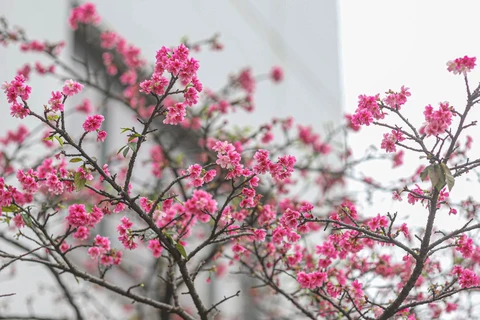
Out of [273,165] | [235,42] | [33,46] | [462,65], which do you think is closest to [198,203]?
[273,165]

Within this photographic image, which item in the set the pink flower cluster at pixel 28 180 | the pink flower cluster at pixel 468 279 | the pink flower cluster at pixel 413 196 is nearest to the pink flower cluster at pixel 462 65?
the pink flower cluster at pixel 413 196

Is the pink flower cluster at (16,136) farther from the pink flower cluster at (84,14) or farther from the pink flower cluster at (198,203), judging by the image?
the pink flower cluster at (198,203)

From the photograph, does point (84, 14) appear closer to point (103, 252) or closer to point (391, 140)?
point (103, 252)

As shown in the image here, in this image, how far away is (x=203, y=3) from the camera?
5.64m

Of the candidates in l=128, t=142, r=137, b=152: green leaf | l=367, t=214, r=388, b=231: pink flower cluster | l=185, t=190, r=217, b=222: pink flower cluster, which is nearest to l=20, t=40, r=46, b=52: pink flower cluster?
l=128, t=142, r=137, b=152: green leaf

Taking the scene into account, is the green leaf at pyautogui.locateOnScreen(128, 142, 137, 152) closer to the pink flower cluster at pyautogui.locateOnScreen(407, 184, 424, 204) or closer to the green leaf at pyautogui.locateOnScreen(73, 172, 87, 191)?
the green leaf at pyautogui.locateOnScreen(73, 172, 87, 191)

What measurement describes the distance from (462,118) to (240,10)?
5.15 metres

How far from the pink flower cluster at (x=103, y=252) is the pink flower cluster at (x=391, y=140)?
96cm

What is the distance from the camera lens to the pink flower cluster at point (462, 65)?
166 cm

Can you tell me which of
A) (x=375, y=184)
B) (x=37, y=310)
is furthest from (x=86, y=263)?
(x=375, y=184)

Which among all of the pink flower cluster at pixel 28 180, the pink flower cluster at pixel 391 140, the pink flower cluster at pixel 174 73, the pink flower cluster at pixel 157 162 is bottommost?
the pink flower cluster at pixel 28 180

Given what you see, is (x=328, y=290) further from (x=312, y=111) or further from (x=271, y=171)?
(x=312, y=111)

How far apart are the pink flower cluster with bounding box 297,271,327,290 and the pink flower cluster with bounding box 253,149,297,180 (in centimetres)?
36

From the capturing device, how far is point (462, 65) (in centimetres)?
167
